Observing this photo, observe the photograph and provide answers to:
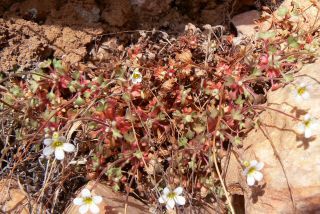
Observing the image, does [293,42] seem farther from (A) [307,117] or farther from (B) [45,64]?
(B) [45,64]

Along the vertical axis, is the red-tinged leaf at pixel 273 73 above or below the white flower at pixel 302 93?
above

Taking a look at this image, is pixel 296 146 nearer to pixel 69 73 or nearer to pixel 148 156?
pixel 148 156

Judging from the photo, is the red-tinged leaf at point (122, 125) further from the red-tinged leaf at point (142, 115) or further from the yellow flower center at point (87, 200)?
the yellow flower center at point (87, 200)

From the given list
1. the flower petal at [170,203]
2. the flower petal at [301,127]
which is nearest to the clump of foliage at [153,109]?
the flower petal at [170,203]

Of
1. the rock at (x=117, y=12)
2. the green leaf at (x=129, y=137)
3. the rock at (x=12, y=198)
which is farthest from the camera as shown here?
the rock at (x=117, y=12)

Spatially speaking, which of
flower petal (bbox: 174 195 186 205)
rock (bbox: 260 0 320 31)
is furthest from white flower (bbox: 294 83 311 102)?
flower petal (bbox: 174 195 186 205)

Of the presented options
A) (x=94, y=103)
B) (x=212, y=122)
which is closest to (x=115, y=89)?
(x=94, y=103)

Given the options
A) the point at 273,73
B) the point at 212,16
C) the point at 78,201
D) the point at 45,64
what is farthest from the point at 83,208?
the point at 212,16
